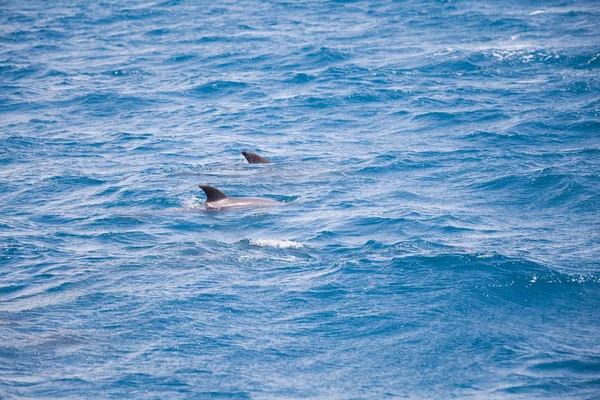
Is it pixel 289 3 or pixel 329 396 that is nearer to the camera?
pixel 329 396

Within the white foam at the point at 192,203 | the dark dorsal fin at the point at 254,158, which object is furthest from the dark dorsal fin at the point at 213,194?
the dark dorsal fin at the point at 254,158

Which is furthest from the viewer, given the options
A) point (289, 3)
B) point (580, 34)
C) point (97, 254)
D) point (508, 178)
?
point (289, 3)

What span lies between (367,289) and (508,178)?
8050mm

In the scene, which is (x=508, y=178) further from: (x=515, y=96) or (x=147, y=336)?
(x=147, y=336)

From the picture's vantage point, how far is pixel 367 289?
51.0 feet

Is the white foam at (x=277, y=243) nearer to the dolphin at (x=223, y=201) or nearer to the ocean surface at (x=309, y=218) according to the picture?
the ocean surface at (x=309, y=218)

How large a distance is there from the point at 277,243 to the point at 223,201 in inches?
119

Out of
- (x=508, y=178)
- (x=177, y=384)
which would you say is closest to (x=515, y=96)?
(x=508, y=178)

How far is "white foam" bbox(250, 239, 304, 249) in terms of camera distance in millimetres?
17620

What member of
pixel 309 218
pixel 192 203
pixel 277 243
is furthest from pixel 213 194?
pixel 277 243

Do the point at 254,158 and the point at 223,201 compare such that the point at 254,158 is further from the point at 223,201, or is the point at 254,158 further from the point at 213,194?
the point at 213,194

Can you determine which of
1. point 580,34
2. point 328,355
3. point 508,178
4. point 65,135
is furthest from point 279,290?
point 580,34

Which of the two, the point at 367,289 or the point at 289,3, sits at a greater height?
the point at 289,3

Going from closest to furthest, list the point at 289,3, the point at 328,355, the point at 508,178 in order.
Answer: the point at 328,355
the point at 508,178
the point at 289,3
